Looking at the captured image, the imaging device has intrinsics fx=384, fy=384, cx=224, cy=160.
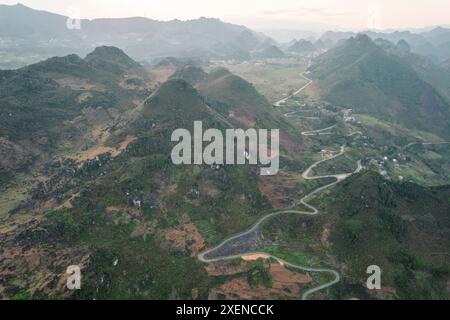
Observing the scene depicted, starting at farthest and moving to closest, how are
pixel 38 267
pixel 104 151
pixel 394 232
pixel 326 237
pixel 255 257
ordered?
pixel 104 151 < pixel 326 237 < pixel 394 232 < pixel 255 257 < pixel 38 267

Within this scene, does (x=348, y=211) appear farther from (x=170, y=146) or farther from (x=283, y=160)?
(x=170, y=146)

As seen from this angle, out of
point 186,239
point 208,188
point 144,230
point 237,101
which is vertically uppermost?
point 237,101

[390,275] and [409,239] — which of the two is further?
[409,239]

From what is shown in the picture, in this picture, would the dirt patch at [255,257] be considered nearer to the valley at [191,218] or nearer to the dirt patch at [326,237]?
the valley at [191,218]

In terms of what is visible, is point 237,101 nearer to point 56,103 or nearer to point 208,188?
point 56,103

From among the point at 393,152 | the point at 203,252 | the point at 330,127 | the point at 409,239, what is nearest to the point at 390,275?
the point at 409,239

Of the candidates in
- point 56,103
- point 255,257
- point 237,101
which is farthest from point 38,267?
point 237,101

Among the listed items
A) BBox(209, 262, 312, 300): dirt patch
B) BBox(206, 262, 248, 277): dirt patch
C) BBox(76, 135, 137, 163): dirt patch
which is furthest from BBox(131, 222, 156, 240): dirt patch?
BBox(76, 135, 137, 163): dirt patch

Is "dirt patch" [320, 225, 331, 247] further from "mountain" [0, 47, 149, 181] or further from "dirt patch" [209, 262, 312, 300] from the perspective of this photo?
"mountain" [0, 47, 149, 181]

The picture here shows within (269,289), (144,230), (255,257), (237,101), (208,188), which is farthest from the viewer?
(237,101)
